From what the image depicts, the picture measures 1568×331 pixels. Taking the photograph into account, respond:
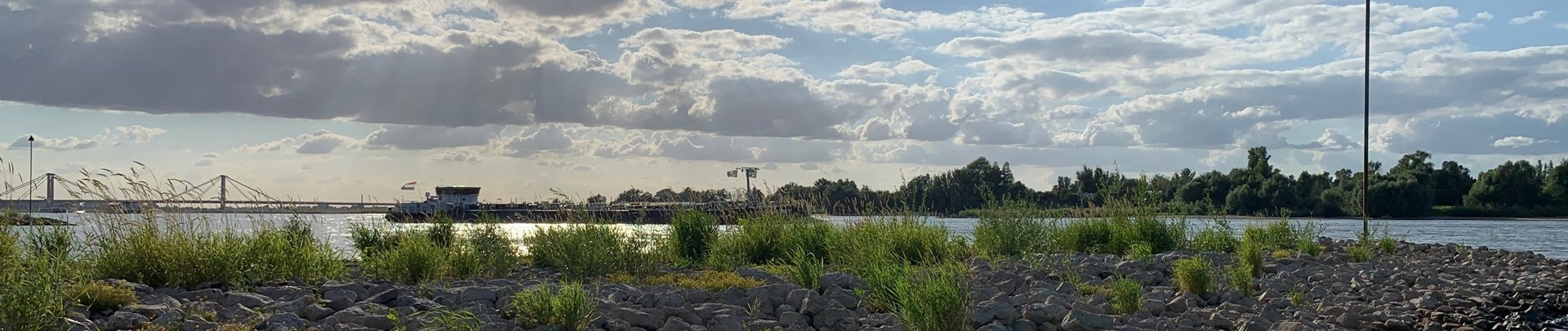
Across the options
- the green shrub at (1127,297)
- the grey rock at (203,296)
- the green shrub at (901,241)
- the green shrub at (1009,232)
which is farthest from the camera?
the green shrub at (1009,232)

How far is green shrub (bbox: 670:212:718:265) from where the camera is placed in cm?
1400

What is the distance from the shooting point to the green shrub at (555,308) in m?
7.45

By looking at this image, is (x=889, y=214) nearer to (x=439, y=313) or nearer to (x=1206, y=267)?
(x=1206, y=267)

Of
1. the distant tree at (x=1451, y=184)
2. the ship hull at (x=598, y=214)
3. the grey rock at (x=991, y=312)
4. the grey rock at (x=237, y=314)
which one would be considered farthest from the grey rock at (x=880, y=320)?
the distant tree at (x=1451, y=184)

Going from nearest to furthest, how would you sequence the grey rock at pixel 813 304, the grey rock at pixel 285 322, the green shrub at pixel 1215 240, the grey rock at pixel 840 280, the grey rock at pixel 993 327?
1. the grey rock at pixel 285 322
2. the grey rock at pixel 993 327
3. the grey rock at pixel 813 304
4. the grey rock at pixel 840 280
5. the green shrub at pixel 1215 240

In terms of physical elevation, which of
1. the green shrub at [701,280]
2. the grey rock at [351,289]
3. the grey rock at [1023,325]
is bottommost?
the grey rock at [1023,325]

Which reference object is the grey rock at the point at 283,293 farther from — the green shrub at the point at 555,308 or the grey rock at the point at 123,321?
the green shrub at the point at 555,308

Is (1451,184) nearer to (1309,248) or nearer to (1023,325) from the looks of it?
(1309,248)

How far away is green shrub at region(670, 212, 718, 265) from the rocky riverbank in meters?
2.86

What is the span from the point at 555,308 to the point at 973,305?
3037mm

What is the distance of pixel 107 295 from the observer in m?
7.67

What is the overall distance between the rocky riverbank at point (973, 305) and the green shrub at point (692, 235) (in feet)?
9.37

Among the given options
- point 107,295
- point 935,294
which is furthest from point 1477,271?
point 107,295

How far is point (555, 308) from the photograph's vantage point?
7480 mm
